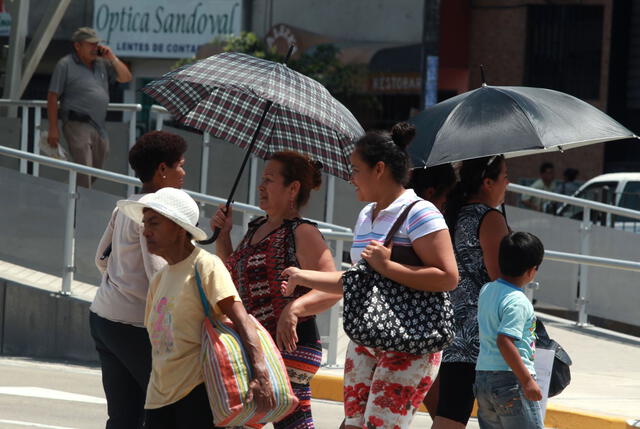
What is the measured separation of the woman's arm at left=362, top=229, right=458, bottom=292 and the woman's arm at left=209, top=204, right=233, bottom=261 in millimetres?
868

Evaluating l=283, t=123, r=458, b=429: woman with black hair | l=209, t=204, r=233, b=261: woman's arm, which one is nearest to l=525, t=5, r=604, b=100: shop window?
l=209, t=204, r=233, b=261: woman's arm

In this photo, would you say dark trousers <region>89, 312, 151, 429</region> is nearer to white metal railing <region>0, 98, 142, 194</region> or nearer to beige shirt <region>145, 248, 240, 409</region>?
beige shirt <region>145, 248, 240, 409</region>

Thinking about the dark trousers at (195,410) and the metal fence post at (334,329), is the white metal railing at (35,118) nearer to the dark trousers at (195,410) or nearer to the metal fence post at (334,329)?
the metal fence post at (334,329)

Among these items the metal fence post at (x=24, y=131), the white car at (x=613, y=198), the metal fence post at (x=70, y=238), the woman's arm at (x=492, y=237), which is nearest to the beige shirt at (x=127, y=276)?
the woman's arm at (x=492, y=237)

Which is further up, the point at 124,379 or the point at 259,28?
the point at 259,28

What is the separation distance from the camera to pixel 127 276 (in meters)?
5.46

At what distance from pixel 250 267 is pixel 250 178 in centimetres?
926

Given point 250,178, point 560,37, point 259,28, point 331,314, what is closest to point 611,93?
point 560,37

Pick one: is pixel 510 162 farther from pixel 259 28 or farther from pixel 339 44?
pixel 259 28

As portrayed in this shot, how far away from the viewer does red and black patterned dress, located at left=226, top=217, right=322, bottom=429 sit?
17.3ft

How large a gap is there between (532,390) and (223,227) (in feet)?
5.13

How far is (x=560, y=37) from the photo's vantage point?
27.3 m

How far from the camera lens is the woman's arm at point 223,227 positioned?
5.63 meters

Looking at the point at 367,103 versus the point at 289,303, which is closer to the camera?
the point at 289,303
